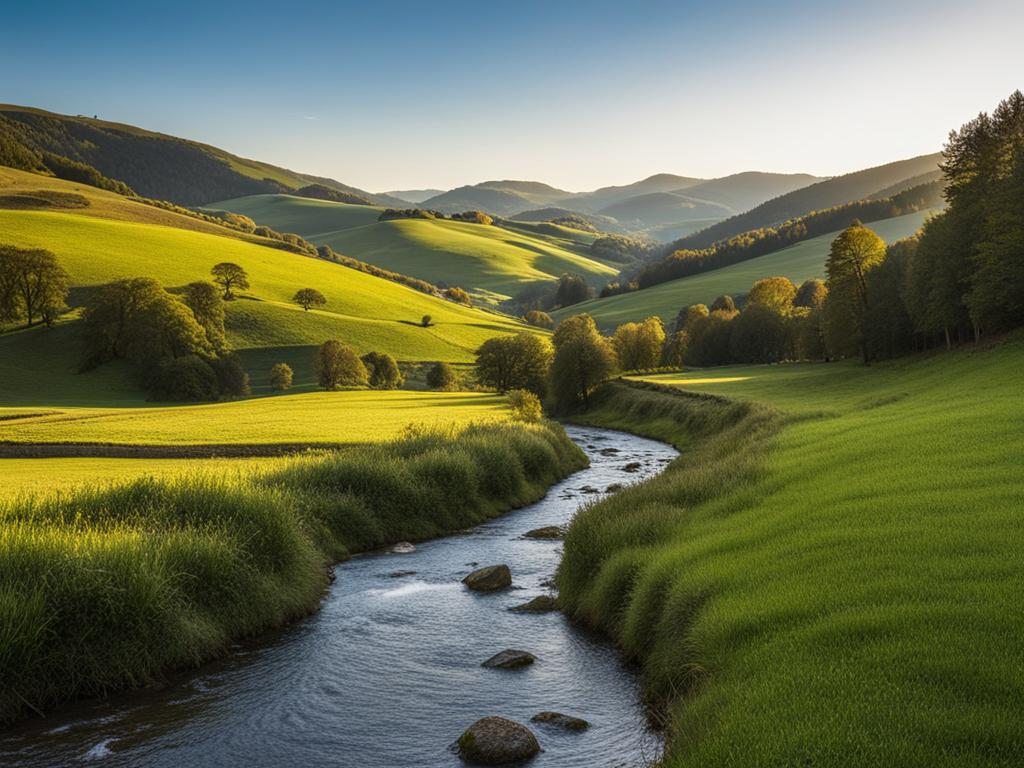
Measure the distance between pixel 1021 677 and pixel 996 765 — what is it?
69.4 inches

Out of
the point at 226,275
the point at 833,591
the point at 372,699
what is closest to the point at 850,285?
the point at 833,591

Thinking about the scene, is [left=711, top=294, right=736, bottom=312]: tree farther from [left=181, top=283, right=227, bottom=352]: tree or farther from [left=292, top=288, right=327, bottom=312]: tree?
[left=181, top=283, right=227, bottom=352]: tree

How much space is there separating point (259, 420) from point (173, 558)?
1601 inches

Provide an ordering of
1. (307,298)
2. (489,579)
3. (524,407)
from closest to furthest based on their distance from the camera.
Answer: (489,579)
(524,407)
(307,298)

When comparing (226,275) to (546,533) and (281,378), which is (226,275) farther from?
(546,533)

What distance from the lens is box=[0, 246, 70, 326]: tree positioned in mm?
101062

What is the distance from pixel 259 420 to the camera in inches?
2259

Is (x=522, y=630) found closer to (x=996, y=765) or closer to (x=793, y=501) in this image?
(x=793, y=501)

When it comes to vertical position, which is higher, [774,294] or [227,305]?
[227,305]

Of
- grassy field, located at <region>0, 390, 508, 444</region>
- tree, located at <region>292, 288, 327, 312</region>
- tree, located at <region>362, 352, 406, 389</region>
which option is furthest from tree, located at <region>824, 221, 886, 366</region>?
tree, located at <region>292, 288, 327, 312</region>

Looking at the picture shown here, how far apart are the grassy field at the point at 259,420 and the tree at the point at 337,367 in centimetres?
1460

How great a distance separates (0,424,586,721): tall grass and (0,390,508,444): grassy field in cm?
1376

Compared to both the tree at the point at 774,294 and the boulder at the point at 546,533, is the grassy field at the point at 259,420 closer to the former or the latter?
the boulder at the point at 546,533

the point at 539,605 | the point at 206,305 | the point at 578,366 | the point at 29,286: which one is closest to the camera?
the point at 539,605
